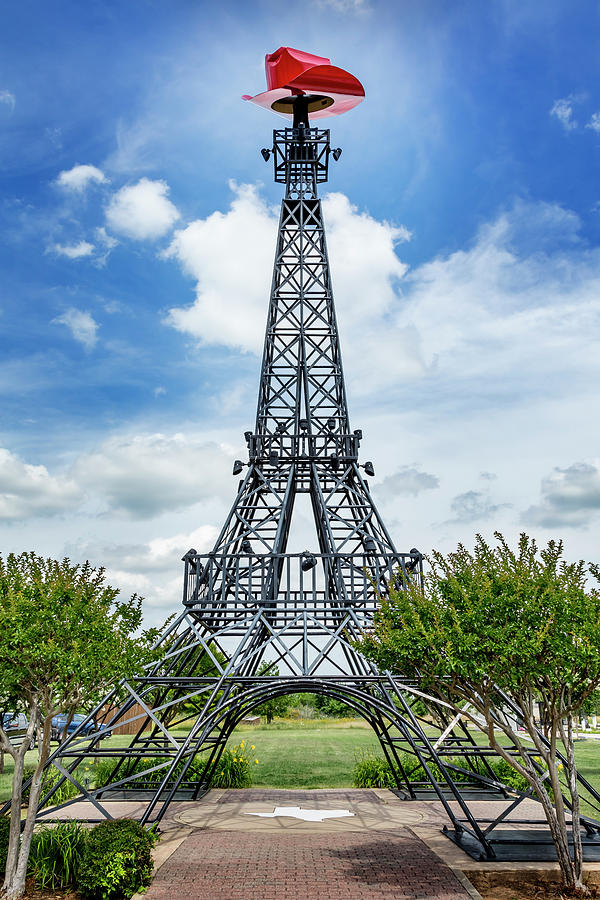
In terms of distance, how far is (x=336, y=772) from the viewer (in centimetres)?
2339

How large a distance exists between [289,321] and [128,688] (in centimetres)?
1462

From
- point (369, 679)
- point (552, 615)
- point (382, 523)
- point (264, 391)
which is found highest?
point (264, 391)

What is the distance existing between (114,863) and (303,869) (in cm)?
320

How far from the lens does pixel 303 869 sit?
11.5 m

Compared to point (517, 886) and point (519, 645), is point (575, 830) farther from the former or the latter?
point (519, 645)

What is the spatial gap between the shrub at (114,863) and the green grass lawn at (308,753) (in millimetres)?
10137

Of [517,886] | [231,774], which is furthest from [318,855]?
[231,774]

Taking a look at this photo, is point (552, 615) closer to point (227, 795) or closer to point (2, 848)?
point (2, 848)

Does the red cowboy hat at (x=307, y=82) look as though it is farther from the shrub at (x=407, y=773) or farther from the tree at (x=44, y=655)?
the shrub at (x=407, y=773)

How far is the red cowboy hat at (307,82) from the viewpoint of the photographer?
80.3ft

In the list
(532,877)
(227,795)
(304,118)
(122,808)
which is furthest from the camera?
(304,118)

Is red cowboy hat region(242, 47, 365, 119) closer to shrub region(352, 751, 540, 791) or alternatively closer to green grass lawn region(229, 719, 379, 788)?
shrub region(352, 751, 540, 791)

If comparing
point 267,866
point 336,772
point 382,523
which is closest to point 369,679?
point 267,866

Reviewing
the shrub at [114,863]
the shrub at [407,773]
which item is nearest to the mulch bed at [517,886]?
the shrub at [114,863]
